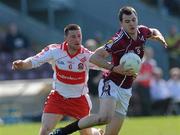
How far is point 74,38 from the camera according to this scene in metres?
12.3

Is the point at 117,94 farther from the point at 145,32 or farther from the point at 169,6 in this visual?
the point at 169,6

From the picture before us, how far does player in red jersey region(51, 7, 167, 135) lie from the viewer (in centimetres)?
1152

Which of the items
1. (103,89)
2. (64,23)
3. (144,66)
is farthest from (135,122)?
(64,23)

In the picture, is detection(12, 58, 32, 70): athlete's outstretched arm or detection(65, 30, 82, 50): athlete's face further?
detection(65, 30, 82, 50): athlete's face

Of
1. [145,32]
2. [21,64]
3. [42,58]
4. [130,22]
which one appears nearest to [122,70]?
[130,22]

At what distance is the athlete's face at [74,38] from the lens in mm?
12211

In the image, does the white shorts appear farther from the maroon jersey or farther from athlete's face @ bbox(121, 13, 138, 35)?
athlete's face @ bbox(121, 13, 138, 35)

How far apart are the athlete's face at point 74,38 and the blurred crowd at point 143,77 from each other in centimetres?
772

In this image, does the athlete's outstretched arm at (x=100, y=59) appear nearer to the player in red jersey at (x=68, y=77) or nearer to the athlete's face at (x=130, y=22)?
the athlete's face at (x=130, y=22)

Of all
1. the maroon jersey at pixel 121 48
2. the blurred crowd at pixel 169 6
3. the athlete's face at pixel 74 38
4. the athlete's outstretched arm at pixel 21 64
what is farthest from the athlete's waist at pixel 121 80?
the blurred crowd at pixel 169 6

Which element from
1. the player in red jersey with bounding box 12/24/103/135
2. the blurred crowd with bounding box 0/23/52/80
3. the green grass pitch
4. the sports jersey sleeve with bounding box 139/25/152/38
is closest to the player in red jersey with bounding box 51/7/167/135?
the sports jersey sleeve with bounding box 139/25/152/38

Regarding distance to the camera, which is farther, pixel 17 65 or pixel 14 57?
pixel 14 57

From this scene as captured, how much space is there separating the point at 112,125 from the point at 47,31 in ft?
59.5

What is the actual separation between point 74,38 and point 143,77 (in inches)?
426
